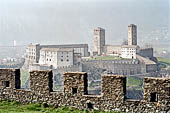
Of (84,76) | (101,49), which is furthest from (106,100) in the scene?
(101,49)

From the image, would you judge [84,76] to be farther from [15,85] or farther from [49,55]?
[49,55]

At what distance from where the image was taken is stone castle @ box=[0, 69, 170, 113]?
8.02m

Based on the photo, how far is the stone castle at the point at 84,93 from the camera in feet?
26.3

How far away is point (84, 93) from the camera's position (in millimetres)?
8742

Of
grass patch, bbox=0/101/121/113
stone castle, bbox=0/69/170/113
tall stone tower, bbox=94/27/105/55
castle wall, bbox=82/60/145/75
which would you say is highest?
tall stone tower, bbox=94/27/105/55

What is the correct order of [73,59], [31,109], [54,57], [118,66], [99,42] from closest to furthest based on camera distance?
[31,109] < [118,66] < [73,59] < [54,57] < [99,42]

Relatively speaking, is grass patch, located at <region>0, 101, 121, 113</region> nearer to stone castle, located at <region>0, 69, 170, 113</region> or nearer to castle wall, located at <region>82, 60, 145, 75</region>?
stone castle, located at <region>0, 69, 170, 113</region>

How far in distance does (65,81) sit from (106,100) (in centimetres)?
114

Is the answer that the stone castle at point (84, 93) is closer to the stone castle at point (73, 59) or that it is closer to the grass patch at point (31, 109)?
the grass patch at point (31, 109)

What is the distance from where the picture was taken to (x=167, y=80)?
7914mm

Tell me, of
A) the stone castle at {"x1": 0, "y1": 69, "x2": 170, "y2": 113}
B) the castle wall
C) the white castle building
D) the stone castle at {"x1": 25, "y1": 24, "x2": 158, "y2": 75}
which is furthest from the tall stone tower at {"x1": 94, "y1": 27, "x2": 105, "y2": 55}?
the stone castle at {"x1": 0, "y1": 69, "x2": 170, "y2": 113}

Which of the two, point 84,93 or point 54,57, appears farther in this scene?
point 54,57

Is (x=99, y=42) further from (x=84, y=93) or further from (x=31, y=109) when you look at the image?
(x=31, y=109)

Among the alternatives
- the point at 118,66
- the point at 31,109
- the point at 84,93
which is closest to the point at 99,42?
the point at 118,66
